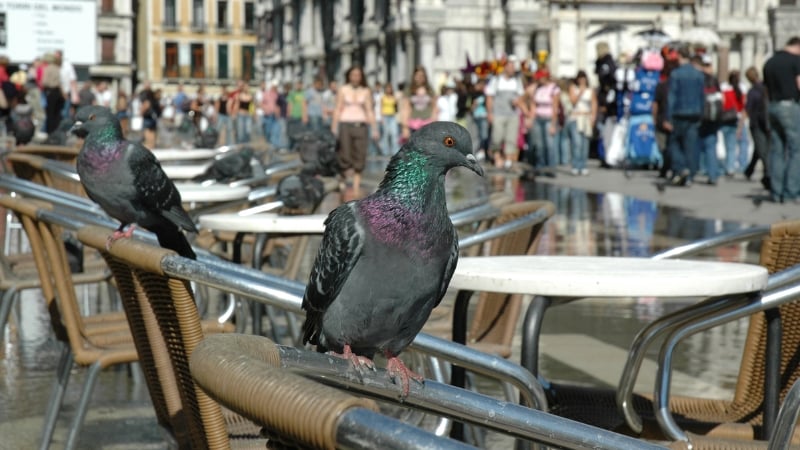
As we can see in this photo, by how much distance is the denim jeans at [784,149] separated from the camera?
15352mm

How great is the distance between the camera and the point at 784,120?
15359mm

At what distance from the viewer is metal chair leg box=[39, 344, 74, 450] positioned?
14.5 ft

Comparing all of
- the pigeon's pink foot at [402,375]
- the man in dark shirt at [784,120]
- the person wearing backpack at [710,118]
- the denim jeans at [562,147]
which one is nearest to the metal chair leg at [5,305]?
the pigeon's pink foot at [402,375]

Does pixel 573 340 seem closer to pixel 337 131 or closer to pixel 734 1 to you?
pixel 337 131

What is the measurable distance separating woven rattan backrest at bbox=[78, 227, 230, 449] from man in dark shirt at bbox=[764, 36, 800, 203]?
13.0 meters

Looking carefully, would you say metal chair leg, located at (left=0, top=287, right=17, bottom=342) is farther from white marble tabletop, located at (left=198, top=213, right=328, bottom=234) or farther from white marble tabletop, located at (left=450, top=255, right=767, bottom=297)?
white marble tabletop, located at (left=450, top=255, right=767, bottom=297)

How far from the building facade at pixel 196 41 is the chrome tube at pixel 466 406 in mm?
108468

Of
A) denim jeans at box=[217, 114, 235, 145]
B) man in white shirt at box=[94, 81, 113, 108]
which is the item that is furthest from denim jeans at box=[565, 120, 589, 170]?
man in white shirt at box=[94, 81, 113, 108]

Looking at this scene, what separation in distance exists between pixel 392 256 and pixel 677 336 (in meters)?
1.34

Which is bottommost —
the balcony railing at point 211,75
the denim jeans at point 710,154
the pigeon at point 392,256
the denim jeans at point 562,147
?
the balcony railing at point 211,75

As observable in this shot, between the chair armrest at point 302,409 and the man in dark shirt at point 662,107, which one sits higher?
the chair armrest at point 302,409

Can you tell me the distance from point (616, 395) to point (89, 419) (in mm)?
2348

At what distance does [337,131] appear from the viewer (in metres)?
19.2

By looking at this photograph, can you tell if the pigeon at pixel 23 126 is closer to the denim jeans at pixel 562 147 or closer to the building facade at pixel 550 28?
the denim jeans at pixel 562 147
